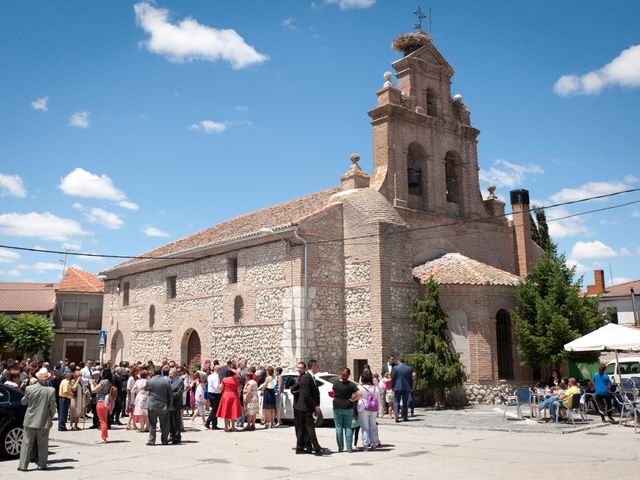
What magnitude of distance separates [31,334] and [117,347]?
34.8ft

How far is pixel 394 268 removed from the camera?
68.9 feet

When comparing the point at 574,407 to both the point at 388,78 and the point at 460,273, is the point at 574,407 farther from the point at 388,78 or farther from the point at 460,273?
the point at 388,78

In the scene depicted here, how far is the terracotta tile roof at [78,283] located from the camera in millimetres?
45281

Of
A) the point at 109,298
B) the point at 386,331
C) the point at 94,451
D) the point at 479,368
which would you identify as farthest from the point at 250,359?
the point at 109,298

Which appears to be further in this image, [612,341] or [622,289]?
[622,289]

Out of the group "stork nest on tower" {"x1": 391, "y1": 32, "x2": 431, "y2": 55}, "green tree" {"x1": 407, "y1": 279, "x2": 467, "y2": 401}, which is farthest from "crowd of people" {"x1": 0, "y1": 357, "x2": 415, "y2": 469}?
"stork nest on tower" {"x1": 391, "y1": 32, "x2": 431, "y2": 55}

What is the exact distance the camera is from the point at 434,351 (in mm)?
19625

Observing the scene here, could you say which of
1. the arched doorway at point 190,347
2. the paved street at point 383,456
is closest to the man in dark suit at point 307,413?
the paved street at point 383,456

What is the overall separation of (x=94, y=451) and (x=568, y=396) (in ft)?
36.3

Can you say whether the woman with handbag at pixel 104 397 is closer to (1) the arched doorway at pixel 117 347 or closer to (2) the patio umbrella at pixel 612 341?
(2) the patio umbrella at pixel 612 341

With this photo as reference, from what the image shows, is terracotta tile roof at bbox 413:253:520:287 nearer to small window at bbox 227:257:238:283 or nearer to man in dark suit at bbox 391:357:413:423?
man in dark suit at bbox 391:357:413:423

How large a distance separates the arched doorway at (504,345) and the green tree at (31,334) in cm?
3099

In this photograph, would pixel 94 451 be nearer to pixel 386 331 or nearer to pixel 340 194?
pixel 386 331

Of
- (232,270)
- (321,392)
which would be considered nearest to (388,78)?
(232,270)
